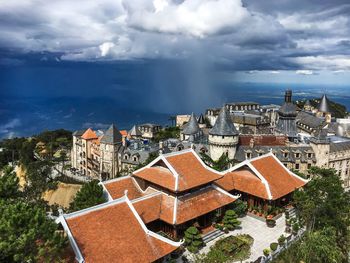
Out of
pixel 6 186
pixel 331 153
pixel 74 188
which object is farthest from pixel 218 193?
pixel 74 188

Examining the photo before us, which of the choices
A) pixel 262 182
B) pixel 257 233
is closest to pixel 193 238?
pixel 257 233

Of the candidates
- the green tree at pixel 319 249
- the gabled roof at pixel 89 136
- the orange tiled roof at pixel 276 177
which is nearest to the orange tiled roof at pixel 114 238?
the green tree at pixel 319 249

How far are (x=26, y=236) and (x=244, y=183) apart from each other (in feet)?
83.2

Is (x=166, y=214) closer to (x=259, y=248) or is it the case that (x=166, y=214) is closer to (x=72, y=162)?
(x=259, y=248)

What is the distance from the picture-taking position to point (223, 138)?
166 ft

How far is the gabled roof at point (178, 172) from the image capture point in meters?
28.6

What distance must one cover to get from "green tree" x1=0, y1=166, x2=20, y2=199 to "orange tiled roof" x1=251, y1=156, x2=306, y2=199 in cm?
2489

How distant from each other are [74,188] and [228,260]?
41375 millimetres

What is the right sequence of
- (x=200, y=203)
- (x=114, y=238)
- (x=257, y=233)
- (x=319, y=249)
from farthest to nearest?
(x=257, y=233), (x=200, y=203), (x=319, y=249), (x=114, y=238)

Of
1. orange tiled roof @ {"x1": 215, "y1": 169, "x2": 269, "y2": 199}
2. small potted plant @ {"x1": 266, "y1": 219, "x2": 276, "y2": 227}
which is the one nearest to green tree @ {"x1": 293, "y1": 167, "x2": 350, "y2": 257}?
small potted plant @ {"x1": 266, "y1": 219, "x2": 276, "y2": 227}

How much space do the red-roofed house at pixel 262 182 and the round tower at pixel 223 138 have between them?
12.8m

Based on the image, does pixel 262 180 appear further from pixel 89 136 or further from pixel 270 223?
pixel 89 136

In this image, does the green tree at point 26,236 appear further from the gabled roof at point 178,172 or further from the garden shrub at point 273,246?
the garden shrub at point 273,246

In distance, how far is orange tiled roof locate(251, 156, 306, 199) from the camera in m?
34.2
